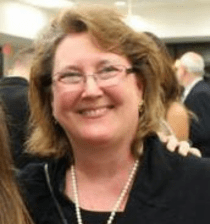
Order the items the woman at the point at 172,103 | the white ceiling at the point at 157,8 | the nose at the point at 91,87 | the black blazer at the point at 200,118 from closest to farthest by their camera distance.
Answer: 1. the nose at the point at 91,87
2. the woman at the point at 172,103
3. the black blazer at the point at 200,118
4. the white ceiling at the point at 157,8

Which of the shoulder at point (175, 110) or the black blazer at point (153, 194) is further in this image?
the shoulder at point (175, 110)

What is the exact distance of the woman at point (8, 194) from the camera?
143 centimetres

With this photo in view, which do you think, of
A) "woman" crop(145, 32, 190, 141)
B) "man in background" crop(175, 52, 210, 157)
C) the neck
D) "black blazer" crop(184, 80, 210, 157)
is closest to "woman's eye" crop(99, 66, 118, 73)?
the neck

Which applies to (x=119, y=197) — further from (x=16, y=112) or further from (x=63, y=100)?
(x=16, y=112)

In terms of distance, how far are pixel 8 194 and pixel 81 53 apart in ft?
1.47

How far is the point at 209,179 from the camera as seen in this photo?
58.7 inches

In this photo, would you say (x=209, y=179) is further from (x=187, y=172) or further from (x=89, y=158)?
(x=89, y=158)

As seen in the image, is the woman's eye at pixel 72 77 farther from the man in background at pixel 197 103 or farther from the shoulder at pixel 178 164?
the man in background at pixel 197 103

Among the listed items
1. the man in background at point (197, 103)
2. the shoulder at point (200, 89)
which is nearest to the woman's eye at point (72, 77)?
the man in background at point (197, 103)

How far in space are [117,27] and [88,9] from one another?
0.35ft

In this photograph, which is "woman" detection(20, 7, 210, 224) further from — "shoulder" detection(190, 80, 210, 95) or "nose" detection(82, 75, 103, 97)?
"shoulder" detection(190, 80, 210, 95)

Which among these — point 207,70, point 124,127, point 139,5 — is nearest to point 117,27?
point 124,127

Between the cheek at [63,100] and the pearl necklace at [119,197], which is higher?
the cheek at [63,100]

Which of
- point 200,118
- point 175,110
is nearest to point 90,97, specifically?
point 175,110
